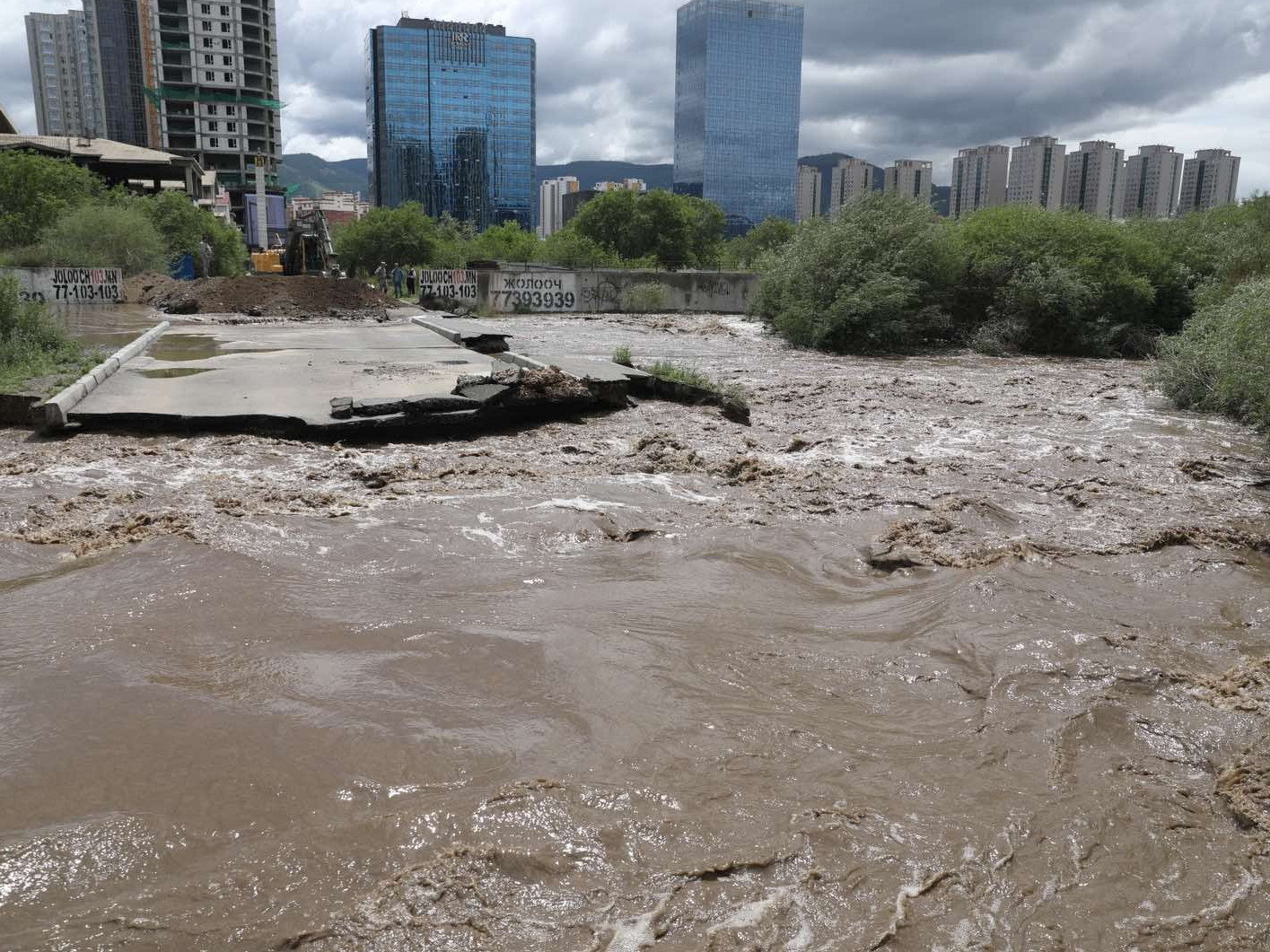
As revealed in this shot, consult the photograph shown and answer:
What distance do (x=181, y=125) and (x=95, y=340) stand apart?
4307 inches

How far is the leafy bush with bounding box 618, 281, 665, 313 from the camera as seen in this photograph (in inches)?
1501

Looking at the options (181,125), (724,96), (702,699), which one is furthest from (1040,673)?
(724,96)

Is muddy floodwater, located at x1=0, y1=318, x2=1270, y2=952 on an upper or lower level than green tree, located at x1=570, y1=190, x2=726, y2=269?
lower

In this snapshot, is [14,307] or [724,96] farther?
[724,96]

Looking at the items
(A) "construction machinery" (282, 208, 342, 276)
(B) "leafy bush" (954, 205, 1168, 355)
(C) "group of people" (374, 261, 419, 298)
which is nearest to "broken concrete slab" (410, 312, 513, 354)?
(B) "leafy bush" (954, 205, 1168, 355)

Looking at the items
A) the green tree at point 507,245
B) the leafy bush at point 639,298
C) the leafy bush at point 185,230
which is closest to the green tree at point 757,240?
the green tree at point 507,245

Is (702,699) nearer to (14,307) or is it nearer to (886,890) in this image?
(886,890)

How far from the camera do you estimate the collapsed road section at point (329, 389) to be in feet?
34.1

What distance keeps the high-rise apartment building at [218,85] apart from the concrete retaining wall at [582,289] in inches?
3191

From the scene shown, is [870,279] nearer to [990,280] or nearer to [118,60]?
[990,280]

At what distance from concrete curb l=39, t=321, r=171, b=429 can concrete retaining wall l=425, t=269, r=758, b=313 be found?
1911cm

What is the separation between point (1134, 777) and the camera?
12.8 ft

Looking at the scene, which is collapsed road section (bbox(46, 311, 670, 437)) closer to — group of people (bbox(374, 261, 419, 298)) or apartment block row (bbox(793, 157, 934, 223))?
apartment block row (bbox(793, 157, 934, 223))

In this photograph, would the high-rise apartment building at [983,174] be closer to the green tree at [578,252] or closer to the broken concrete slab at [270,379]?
the green tree at [578,252]
